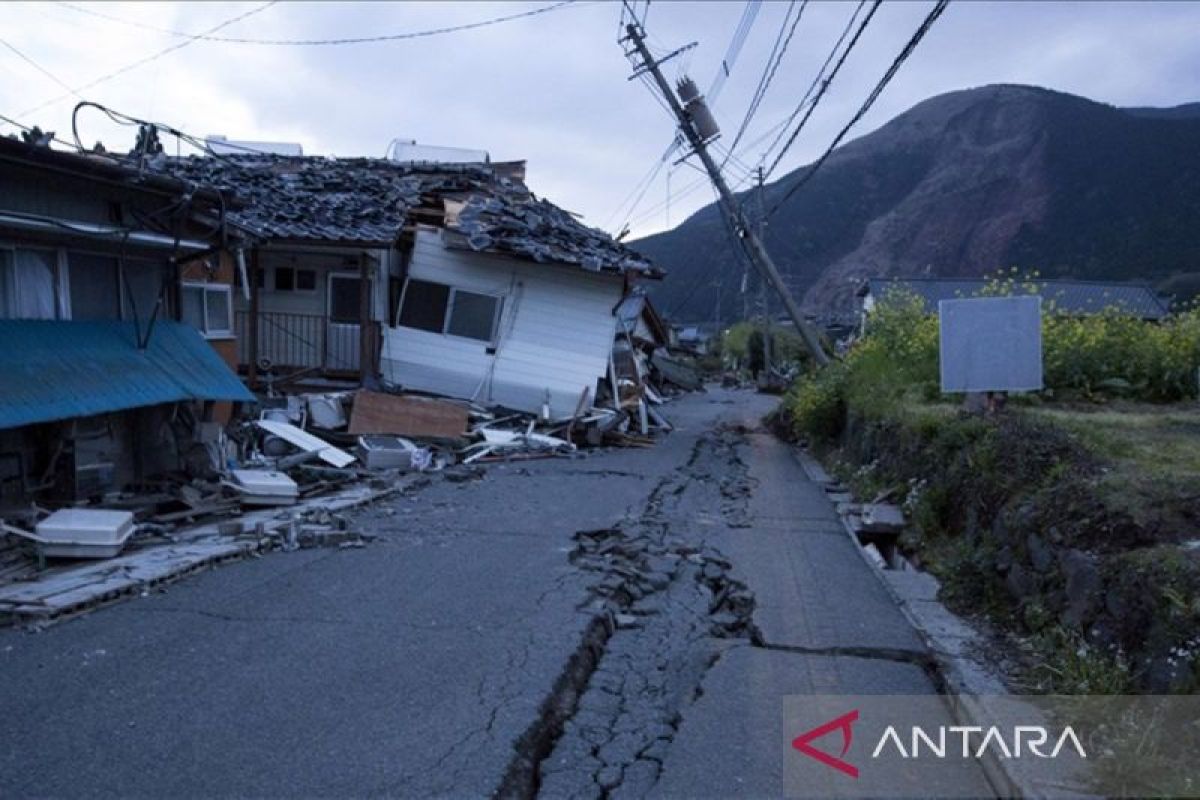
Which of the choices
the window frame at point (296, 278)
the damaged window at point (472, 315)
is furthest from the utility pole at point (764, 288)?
the window frame at point (296, 278)

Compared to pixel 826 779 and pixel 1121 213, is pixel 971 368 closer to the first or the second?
pixel 826 779

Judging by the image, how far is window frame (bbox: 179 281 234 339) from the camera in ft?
45.0

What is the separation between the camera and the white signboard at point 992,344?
9547 millimetres

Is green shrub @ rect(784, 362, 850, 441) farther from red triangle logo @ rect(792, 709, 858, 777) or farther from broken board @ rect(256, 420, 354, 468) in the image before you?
red triangle logo @ rect(792, 709, 858, 777)

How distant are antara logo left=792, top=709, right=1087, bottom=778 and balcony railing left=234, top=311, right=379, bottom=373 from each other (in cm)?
1545

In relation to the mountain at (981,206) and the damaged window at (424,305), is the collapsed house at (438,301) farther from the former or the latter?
the mountain at (981,206)

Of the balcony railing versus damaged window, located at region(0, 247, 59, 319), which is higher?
damaged window, located at region(0, 247, 59, 319)

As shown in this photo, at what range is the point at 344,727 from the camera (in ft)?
14.9

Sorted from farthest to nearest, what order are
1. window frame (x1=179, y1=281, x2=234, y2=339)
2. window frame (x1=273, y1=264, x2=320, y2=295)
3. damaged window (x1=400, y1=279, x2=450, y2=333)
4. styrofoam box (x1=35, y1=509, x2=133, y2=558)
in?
damaged window (x1=400, y1=279, x2=450, y2=333)
window frame (x1=273, y1=264, x2=320, y2=295)
window frame (x1=179, y1=281, x2=234, y2=339)
styrofoam box (x1=35, y1=509, x2=133, y2=558)

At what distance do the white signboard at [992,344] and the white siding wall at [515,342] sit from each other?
10147 mm

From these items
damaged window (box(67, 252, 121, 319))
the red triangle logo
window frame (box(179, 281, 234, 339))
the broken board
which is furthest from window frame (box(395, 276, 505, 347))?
the red triangle logo

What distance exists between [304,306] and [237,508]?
8.91 metres

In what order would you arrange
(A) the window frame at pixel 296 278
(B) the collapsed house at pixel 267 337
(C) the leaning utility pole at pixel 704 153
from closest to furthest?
1. (B) the collapsed house at pixel 267 337
2. (A) the window frame at pixel 296 278
3. (C) the leaning utility pole at pixel 704 153

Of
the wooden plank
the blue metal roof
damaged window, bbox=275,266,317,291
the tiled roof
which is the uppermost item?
the tiled roof
